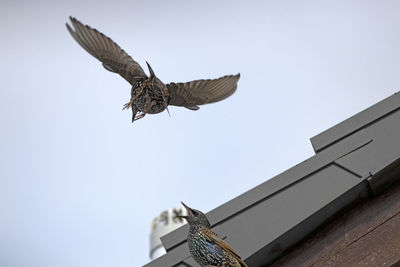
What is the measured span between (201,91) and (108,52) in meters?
0.32

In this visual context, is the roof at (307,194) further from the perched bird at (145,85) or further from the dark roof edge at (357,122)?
the perched bird at (145,85)

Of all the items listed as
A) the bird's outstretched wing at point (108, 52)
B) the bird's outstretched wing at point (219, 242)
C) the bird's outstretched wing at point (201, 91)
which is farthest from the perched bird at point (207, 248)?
the bird's outstretched wing at point (108, 52)

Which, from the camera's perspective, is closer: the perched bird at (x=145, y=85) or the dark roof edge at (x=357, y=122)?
the perched bird at (x=145, y=85)

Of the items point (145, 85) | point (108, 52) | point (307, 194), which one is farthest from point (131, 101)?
point (307, 194)

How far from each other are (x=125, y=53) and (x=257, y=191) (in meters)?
0.66

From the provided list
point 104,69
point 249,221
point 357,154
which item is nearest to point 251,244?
point 249,221

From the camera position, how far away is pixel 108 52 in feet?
5.46

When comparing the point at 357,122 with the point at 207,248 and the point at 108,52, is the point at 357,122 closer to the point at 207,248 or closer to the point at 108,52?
the point at 207,248

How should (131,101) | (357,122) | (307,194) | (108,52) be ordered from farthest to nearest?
(357,122)
(307,194)
(108,52)
(131,101)

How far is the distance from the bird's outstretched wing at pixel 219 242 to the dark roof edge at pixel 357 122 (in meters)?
0.53

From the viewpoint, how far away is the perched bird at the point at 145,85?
5.14 ft

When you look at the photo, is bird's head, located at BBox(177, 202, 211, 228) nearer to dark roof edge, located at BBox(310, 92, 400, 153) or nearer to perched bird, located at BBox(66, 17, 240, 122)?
perched bird, located at BBox(66, 17, 240, 122)

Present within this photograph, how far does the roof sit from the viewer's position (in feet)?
5.89

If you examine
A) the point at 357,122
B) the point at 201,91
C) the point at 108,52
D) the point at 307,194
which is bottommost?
the point at 307,194
